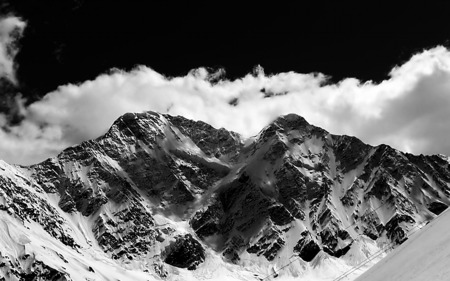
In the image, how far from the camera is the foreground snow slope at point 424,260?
2906 centimetres

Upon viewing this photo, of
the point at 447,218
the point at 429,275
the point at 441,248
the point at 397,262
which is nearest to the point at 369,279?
the point at 397,262

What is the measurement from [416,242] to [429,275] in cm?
1384

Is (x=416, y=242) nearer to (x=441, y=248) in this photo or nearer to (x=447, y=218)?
(x=447, y=218)

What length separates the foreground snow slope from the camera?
29.1m

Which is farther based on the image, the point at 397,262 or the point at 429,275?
the point at 397,262

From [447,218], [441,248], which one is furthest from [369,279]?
[441,248]

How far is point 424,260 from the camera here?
33.7 meters

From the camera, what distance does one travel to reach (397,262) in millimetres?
40438

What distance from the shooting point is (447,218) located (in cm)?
4191

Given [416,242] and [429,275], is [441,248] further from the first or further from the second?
[416,242]

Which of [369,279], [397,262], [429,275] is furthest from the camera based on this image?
[369,279]

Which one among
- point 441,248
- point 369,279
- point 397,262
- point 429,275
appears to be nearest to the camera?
point 429,275

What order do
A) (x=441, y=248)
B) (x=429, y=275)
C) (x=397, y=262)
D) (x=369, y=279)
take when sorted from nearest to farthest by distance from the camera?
(x=429, y=275) → (x=441, y=248) → (x=397, y=262) → (x=369, y=279)

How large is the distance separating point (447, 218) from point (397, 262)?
17.0ft
